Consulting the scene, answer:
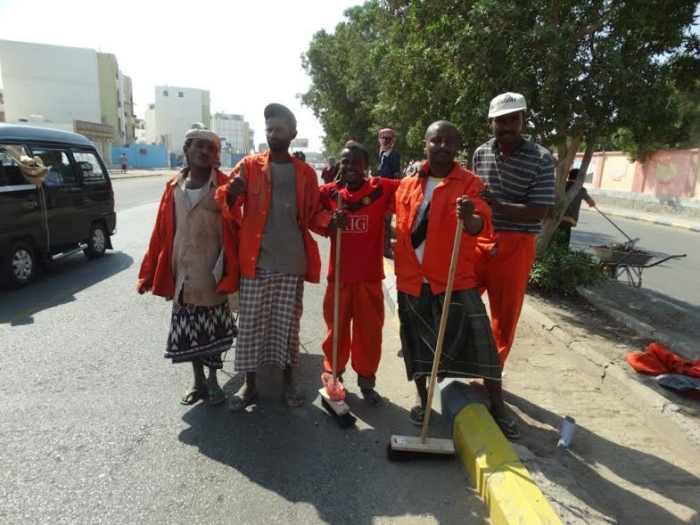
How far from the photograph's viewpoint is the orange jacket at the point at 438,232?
2.84 metres

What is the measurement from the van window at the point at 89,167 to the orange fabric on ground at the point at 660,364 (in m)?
7.71

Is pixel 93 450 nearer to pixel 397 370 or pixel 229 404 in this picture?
pixel 229 404

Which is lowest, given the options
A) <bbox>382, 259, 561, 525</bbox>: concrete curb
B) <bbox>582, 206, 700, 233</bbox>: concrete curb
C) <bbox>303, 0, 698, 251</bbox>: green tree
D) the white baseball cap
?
<bbox>582, 206, 700, 233</bbox>: concrete curb

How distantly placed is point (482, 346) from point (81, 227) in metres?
6.76

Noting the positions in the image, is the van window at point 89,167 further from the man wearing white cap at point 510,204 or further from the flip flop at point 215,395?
the man wearing white cap at point 510,204

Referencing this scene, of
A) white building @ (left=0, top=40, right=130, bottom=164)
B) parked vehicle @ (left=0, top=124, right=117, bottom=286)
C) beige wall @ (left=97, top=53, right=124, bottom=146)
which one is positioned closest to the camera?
parked vehicle @ (left=0, top=124, right=117, bottom=286)

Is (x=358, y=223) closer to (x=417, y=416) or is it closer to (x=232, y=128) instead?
(x=417, y=416)

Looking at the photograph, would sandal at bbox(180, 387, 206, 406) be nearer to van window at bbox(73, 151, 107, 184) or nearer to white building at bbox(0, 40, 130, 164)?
van window at bbox(73, 151, 107, 184)

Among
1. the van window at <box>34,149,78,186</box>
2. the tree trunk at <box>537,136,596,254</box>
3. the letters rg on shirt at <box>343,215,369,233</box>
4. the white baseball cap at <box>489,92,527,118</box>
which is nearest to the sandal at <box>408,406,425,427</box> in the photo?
the letters rg on shirt at <box>343,215,369,233</box>

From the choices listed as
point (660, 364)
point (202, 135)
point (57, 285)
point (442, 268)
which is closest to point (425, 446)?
point (442, 268)

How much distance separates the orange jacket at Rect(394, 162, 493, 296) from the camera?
9.30 feet

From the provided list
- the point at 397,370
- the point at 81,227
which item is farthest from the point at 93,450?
the point at 81,227

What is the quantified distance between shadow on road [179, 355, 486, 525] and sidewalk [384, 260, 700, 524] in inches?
10.0

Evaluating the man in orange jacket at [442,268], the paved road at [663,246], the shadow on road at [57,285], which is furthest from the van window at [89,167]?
the paved road at [663,246]
